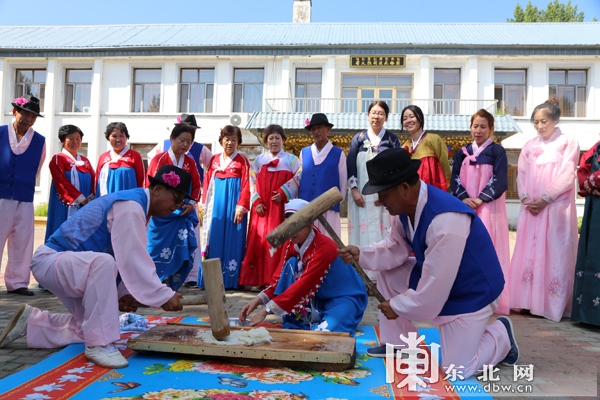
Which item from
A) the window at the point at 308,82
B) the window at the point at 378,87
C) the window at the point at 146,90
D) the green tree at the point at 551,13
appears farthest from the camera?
the green tree at the point at 551,13

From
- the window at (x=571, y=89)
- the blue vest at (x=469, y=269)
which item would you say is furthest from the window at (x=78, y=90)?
the blue vest at (x=469, y=269)

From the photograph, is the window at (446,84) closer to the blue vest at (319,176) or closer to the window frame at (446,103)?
the window frame at (446,103)

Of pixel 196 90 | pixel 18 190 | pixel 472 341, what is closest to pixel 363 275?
pixel 472 341

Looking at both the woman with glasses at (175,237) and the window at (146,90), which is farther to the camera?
the window at (146,90)

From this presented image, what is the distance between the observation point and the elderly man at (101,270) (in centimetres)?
263

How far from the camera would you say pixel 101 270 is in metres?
2.64

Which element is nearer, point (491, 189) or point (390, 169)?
point (390, 169)

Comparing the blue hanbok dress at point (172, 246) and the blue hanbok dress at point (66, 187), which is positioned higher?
the blue hanbok dress at point (66, 187)

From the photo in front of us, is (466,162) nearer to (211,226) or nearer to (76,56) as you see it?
(211,226)

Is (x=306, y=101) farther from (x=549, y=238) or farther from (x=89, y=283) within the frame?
(x=89, y=283)

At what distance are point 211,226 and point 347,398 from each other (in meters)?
3.41

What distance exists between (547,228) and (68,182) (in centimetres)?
489

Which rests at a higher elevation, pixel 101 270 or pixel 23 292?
pixel 101 270

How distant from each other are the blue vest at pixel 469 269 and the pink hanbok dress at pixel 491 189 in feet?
6.32
